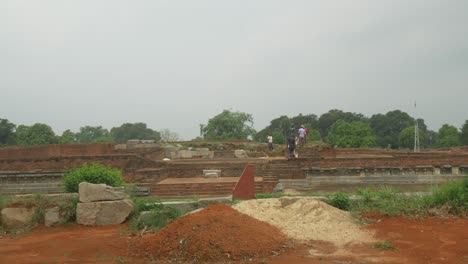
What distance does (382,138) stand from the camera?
4978cm

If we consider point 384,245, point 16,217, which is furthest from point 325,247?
point 16,217

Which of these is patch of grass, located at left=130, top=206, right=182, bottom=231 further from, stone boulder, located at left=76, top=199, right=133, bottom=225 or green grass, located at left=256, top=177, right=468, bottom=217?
green grass, located at left=256, top=177, right=468, bottom=217

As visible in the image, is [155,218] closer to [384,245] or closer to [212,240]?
[212,240]

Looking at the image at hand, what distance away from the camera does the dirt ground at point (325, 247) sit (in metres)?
4.98

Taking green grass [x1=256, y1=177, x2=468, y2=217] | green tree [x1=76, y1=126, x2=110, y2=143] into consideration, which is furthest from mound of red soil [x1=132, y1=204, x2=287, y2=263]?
green tree [x1=76, y1=126, x2=110, y2=143]

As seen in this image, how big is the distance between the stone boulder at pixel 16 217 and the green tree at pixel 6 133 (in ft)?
112

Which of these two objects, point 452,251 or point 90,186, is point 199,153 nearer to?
point 90,186

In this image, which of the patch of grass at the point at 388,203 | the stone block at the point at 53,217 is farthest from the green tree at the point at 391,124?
the stone block at the point at 53,217

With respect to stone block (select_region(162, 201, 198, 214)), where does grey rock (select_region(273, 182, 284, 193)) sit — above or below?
below

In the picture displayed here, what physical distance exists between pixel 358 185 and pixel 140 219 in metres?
8.42

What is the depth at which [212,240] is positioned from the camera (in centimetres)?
534

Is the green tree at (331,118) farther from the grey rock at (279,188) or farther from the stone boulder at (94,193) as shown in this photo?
the stone boulder at (94,193)

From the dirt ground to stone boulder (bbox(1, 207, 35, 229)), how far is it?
62 centimetres

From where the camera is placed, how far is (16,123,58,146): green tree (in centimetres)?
3444
